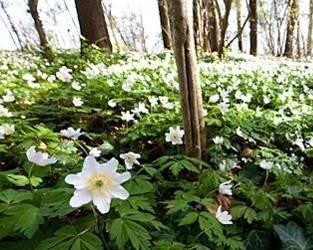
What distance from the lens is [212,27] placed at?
13.9m

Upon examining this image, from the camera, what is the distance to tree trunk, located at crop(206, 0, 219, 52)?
543 inches

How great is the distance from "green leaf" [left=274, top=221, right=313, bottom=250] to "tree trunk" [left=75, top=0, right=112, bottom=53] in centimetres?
547

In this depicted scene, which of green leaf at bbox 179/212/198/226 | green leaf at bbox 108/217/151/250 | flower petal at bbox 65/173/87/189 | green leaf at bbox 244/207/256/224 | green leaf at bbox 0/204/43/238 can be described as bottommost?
green leaf at bbox 244/207/256/224

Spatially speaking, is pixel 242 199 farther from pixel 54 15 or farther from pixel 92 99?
pixel 54 15

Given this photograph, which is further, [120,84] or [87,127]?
[120,84]

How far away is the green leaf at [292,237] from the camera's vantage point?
78.9 inches

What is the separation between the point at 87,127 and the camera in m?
3.26

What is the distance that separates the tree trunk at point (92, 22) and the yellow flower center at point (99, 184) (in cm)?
581

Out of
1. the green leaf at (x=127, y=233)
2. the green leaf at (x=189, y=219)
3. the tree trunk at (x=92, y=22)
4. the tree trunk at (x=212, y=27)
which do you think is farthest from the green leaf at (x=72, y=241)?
the tree trunk at (x=212, y=27)

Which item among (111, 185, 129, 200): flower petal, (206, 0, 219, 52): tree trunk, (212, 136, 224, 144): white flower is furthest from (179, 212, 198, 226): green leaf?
(206, 0, 219, 52): tree trunk

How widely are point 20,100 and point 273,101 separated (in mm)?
2419

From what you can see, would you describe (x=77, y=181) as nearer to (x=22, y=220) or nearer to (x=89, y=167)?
(x=89, y=167)

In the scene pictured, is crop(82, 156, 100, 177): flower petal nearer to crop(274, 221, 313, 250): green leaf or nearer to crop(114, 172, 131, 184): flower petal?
crop(114, 172, 131, 184): flower petal

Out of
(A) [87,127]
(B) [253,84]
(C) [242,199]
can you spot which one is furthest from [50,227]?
(B) [253,84]
